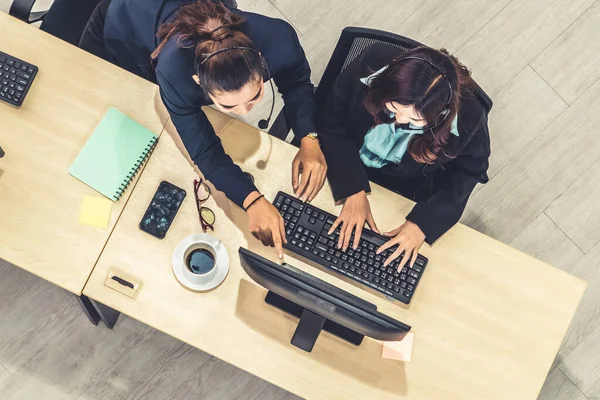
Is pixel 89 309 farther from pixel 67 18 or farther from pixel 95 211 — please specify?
pixel 67 18

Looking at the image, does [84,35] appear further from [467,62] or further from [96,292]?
[467,62]

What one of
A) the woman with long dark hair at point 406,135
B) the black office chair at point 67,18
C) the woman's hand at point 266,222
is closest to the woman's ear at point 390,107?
the woman with long dark hair at point 406,135

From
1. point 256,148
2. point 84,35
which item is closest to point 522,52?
point 256,148

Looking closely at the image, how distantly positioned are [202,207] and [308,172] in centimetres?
31

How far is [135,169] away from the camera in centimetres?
160

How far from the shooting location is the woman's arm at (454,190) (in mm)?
1594

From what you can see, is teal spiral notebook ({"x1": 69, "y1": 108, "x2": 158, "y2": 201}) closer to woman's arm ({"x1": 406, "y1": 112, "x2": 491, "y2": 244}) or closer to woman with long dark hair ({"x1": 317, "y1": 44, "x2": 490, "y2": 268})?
woman with long dark hair ({"x1": 317, "y1": 44, "x2": 490, "y2": 268})

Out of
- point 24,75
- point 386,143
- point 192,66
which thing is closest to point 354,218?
point 386,143

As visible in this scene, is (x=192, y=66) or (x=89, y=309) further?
(x=89, y=309)

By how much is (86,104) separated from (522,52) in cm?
181

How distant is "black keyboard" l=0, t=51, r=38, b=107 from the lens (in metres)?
1.62

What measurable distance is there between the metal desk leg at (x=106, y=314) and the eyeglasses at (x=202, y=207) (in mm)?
630

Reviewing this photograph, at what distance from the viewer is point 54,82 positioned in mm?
1656

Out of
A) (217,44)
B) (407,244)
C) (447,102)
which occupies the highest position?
(447,102)
